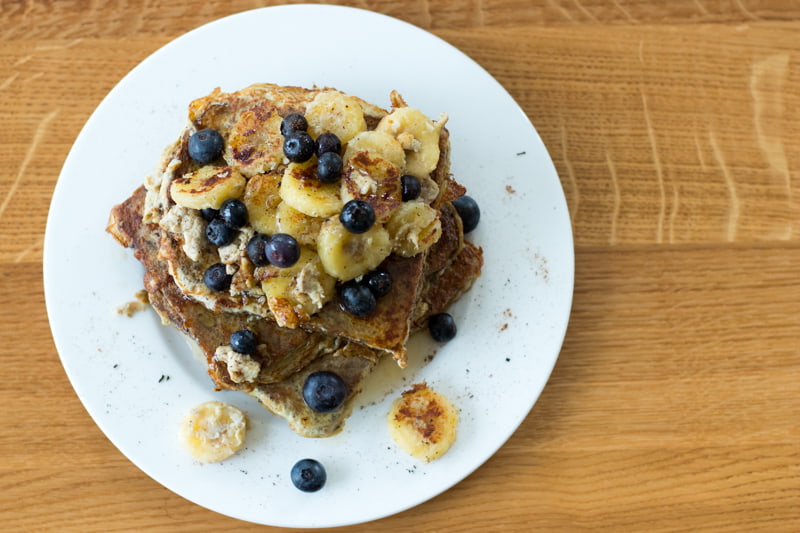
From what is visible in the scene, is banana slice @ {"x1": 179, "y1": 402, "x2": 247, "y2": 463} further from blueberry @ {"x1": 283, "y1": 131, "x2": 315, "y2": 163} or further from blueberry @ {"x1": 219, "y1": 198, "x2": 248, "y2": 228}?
blueberry @ {"x1": 283, "y1": 131, "x2": 315, "y2": 163}

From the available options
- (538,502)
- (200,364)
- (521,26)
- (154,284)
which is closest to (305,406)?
(200,364)

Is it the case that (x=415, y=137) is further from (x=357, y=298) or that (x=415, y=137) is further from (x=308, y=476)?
(x=308, y=476)

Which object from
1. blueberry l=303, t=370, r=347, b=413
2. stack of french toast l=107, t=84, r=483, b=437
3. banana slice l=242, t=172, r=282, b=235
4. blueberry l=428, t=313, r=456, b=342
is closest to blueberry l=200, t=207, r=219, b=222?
stack of french toast l=107, t=84, r=483, b=437

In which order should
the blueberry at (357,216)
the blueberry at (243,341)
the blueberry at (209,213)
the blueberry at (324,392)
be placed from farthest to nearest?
the blueberry at (324,392)
the blueberry at (243,341)
the blueberry at (209,213)
the blueberry at (357,216)

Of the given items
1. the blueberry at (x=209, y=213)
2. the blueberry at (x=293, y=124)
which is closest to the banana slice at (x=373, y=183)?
the blueberry at (x=293, y=124)

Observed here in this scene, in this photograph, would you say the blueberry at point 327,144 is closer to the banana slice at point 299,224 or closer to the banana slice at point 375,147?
the banana slice at point 375,147

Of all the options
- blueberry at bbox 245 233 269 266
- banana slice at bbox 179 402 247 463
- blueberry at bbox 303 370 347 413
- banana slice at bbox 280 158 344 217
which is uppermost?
banana slice at bbox 280 158 344 217

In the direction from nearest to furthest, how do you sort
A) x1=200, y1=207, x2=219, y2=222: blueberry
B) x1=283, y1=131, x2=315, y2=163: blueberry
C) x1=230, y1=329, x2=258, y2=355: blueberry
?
x1=283, y1=131, x2=315, y2=163: blueberry → x1=200, y1=207, x2=219, y2=222: blueberry → x1=230, y1=329, x2=258, y2=355: blueberry
